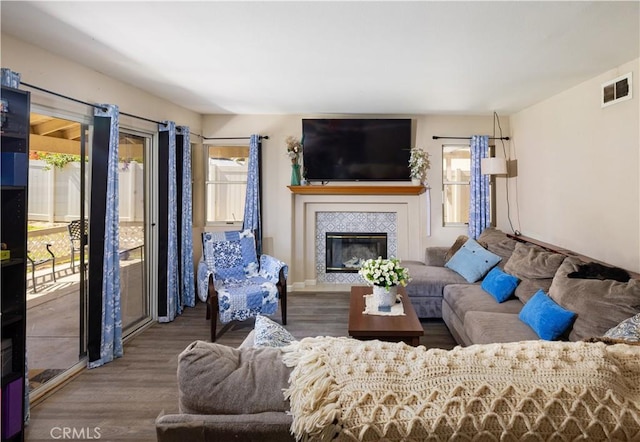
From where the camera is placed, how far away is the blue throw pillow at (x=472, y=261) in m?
3.82

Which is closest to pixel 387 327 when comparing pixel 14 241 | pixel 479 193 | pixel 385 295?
pixel 385 295

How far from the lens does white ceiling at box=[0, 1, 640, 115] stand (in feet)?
6.61

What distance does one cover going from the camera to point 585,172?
130 inches

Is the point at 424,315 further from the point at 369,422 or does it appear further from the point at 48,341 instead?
the point at 48,341

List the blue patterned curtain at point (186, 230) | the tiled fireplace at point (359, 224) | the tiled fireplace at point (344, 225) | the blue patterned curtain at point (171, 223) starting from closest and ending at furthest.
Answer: the blue patterned curtain at point (171, 223)
the blue patterned curtain at point (186, 230)
the tiled fireplace at point (344, 225)
the tiled fireplace at point (359, 224)

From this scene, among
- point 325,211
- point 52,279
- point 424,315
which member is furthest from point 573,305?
point 52,279

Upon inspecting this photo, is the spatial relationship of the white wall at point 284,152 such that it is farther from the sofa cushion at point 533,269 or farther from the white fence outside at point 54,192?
the white fence outside at point 54,192

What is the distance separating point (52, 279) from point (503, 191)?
5245 mm

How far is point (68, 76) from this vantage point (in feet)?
9.07

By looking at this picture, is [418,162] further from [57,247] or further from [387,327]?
[57,247]

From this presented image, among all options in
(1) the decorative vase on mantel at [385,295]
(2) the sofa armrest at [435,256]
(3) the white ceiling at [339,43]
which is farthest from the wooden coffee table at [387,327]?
(3) the white ceiling at [339,43]

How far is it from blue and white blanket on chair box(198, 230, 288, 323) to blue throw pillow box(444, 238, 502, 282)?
1952 millimetres

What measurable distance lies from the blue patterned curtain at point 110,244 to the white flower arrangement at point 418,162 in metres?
3.49

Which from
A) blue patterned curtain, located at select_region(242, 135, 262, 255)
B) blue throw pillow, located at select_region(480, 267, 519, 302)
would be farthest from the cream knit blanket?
blue patterned curtain, located at select_region(242, 135, 262, 255)
